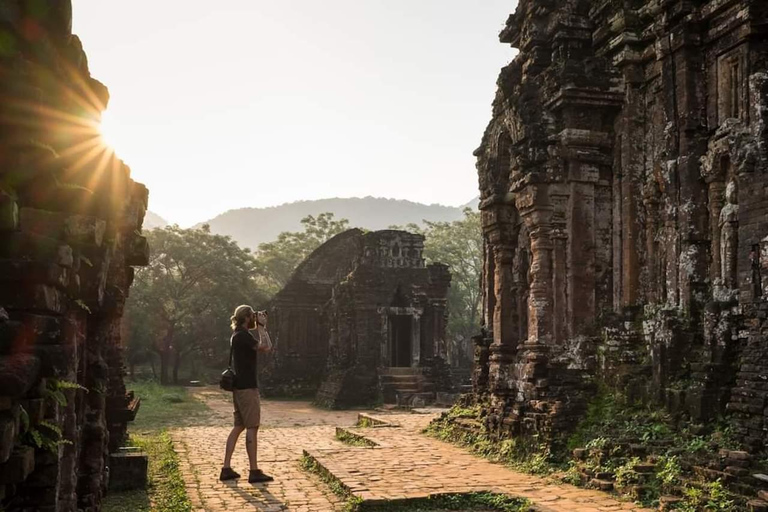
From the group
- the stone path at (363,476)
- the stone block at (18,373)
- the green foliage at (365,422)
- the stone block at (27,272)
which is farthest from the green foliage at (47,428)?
the green foliage at (365,422)

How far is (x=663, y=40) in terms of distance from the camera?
10.6m

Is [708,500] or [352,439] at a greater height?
[708,500]

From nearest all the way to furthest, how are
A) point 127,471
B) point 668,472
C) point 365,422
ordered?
point 668,472
point 127,471
point 365,422

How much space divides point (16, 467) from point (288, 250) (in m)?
54.9

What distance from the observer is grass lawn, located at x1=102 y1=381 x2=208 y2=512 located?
25.6ft

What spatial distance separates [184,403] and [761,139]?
2055cm

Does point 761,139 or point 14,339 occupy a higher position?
point 761,139

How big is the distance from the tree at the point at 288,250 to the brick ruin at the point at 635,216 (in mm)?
39248

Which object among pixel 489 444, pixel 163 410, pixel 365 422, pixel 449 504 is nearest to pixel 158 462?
pixel 449 504

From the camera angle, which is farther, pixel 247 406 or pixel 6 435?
pixel 247 406

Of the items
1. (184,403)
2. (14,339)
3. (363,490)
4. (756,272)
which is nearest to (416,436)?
(363,490)

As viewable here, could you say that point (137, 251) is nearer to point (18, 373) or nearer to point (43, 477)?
point (43, 477)

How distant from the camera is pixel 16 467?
3.71 metres

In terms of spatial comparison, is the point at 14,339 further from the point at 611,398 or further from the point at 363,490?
the point at 611,398
